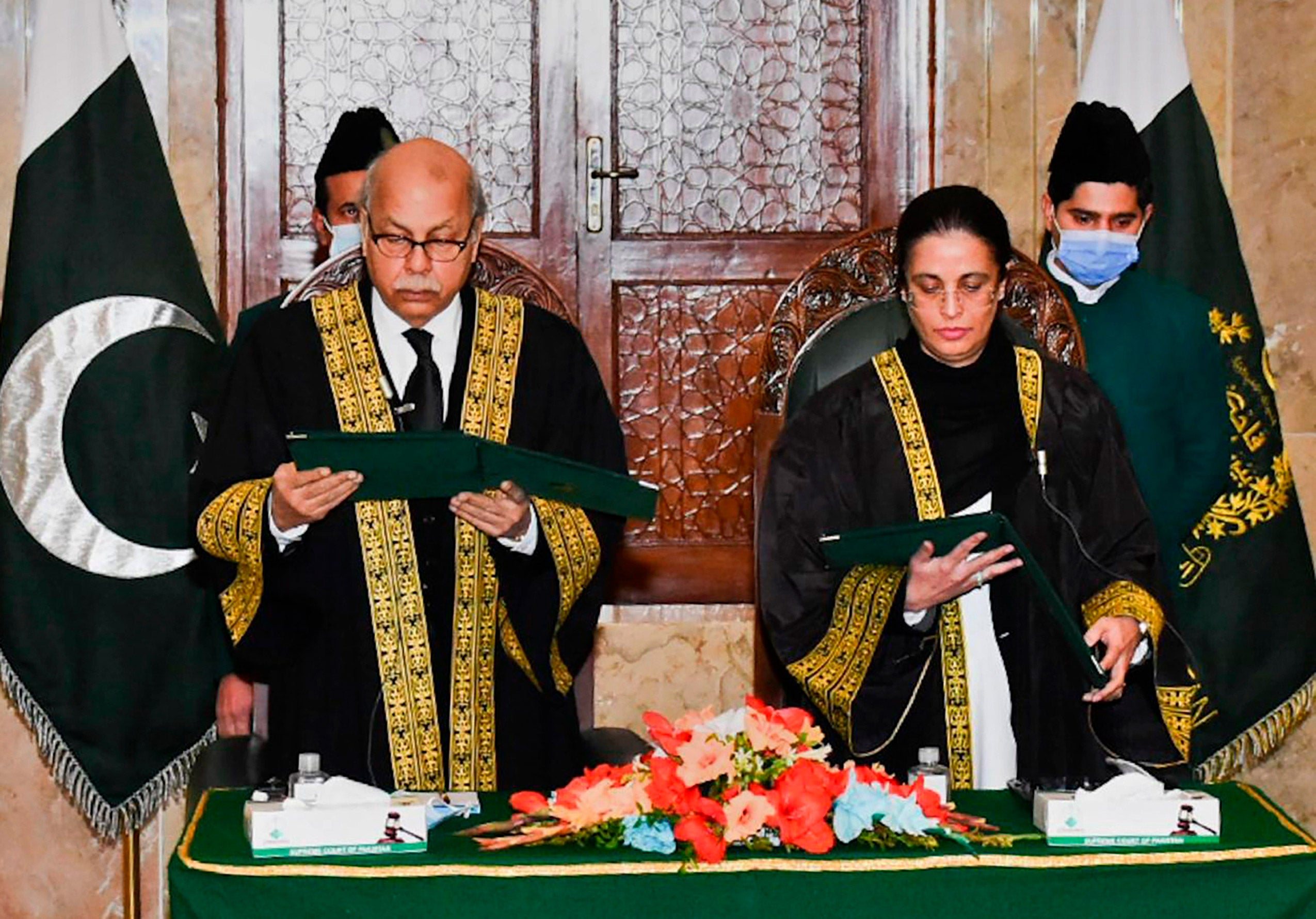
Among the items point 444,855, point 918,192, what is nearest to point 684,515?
Answer: point 918,192

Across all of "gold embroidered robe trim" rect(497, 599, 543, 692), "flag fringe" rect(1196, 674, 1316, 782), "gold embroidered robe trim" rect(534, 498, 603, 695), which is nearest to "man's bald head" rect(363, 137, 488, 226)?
"gold embroidered robe trim" rect(534, 498, 603, 695)

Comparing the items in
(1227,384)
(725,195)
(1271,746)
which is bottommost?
(1271,746)

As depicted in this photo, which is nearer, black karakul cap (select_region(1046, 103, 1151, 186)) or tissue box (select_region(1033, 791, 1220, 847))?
tissue box (select_region(1033, 791, 1220, 847))

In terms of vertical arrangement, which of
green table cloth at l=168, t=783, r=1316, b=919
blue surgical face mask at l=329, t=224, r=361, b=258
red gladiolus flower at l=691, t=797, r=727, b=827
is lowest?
green table cloth at l=168, t=783, r=1316, b=919

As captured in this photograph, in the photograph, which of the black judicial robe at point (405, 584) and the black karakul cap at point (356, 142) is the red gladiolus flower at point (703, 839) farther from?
the black karakul cap at point (356, 142)

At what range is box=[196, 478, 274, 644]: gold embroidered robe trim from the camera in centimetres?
357

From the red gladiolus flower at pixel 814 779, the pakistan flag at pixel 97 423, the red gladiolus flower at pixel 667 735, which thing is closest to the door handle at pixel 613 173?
the pakistan flag at pixel 97 423

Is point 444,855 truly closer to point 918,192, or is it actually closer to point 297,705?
point 297,705

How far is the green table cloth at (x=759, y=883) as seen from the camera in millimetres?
2773

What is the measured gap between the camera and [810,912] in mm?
2803

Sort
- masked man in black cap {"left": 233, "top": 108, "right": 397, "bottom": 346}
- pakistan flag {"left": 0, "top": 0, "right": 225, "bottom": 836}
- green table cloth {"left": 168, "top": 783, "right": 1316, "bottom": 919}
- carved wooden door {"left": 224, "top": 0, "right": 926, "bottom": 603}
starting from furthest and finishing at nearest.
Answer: carved wooden door {"left": 224, "top": 0, "right": 926, "bottom": 603} → pakistan flag {"left": 0, "top": 0, "right": 225, "bottom": 836} → masked man in black cap {"left": 233, "top": 108, "right": 397, "bottom": 346} → green table cloth {"left": 168, "top": 783, "right": 1316, "bottom": 919}

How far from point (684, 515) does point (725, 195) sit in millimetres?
845

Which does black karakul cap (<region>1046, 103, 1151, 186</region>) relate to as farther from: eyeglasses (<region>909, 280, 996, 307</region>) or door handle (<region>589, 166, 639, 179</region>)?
door handle (<region>589, 166, 639, 179</region>)

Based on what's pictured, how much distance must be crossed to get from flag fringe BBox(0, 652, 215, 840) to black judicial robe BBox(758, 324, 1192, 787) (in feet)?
5.84
